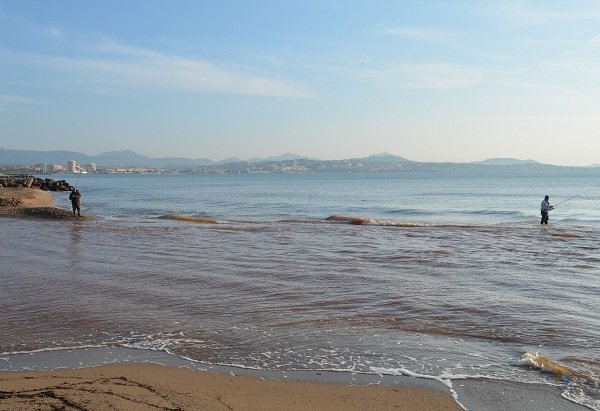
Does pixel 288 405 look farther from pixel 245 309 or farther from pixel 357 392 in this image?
pixel 245 309

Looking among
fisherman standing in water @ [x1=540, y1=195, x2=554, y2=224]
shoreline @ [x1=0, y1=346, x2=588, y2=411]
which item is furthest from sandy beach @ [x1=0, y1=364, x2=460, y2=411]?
fisherman standing in water @ [x1=540, y1=195, x2=554, y2=224]

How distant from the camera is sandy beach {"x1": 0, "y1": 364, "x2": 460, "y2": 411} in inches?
203

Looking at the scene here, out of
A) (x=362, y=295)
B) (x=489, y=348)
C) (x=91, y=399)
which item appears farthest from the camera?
(x=362, y=295)

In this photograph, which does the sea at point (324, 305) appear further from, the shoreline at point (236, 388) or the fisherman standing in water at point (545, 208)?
the fisherman standing in water at point (545, 208)

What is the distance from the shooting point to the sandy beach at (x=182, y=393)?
5164 millimetres

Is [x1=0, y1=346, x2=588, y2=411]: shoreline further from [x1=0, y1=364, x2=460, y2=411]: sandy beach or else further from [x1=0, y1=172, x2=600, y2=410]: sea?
[x1=0, y1=172, x2=600, y2=410]: sea

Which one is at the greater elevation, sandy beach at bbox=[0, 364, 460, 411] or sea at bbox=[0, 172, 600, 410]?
sandy beach at bbox=[0, 364, 460, 411]

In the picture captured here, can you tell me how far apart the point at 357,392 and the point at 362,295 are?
203 inches

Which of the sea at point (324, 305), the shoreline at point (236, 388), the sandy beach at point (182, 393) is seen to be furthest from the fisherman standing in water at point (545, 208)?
the sandy beach at point (182, 393)

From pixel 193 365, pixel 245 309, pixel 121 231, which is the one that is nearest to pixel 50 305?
pixel 245 309

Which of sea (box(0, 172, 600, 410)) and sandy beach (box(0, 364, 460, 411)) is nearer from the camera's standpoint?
sandy beach (box(0, 364, 460, 411))

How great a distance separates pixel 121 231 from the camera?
24328 mm

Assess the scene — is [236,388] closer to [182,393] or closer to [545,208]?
[182,393]

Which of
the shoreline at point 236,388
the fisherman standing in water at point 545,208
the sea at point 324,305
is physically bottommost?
the sea at point 324,305
